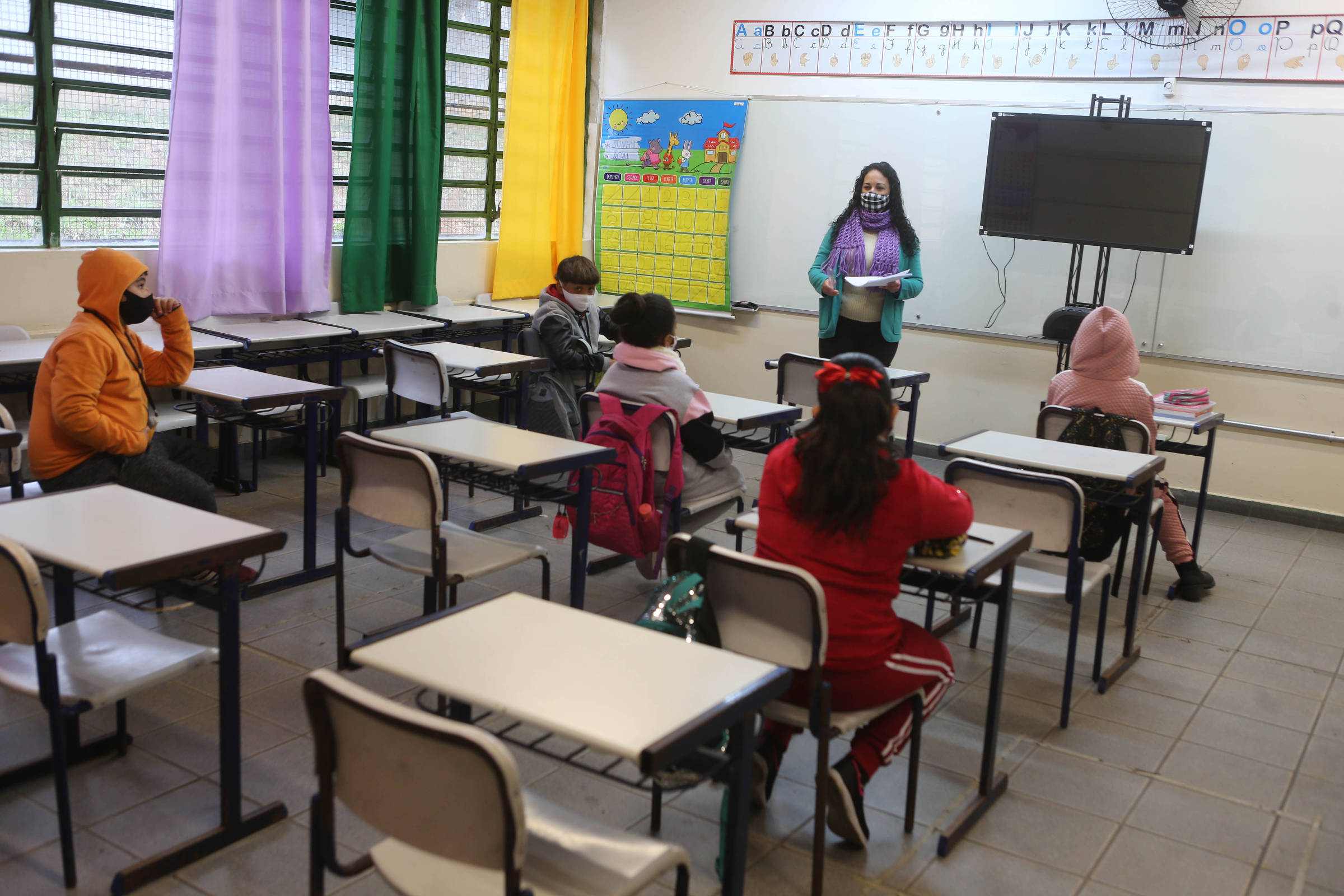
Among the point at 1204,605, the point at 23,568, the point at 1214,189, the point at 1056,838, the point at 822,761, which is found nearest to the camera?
the point at 23,568

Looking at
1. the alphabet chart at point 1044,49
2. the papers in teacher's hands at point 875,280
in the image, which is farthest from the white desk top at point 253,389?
the alphabet chart at point 1044,49

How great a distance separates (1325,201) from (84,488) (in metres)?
5.28

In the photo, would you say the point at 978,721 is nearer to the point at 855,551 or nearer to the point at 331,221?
the point at 855,551

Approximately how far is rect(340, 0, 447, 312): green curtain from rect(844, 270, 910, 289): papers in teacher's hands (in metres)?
2.28

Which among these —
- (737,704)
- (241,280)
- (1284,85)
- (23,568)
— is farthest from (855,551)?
(1284,85)

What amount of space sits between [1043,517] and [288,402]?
2.39 meters

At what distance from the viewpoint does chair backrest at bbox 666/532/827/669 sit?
2.05 meters

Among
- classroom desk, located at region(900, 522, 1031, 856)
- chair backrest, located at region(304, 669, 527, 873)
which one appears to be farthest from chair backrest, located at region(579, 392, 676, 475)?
chair backrest, located at region(304, 669, 527, 873)

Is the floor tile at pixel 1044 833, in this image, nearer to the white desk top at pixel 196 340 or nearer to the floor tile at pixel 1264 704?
the floor tile at pixel 1264 704

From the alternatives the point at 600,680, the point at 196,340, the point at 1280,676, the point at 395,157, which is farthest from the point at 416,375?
the point at 1280,676

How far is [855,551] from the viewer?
7.10 ft

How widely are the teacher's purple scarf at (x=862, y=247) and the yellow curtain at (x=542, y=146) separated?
194cm

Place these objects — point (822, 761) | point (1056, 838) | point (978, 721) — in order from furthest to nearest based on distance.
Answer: point (978, 721) < point (1056, 838) < point (822, 761)

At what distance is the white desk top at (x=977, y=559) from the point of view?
7.43ft
